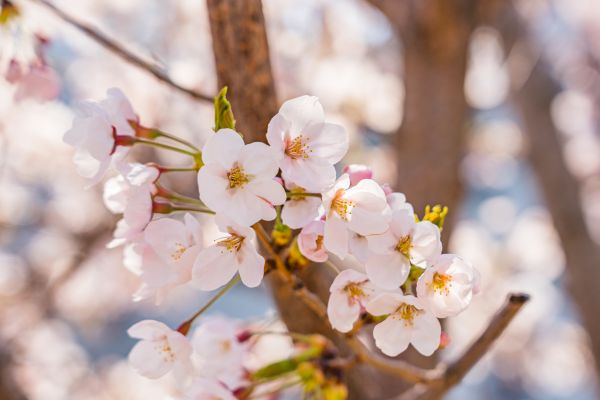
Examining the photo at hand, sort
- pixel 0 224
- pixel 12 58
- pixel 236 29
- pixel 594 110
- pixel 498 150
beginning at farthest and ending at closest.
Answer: pixel 594 110, pixel 498 150, pixel 0 224, pixel 12 58, pixel 236 29

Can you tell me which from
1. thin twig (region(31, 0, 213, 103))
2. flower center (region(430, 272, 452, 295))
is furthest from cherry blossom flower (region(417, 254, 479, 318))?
thin twig (region(31, 0, 213, 103))

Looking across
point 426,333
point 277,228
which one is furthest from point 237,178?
point 426,333

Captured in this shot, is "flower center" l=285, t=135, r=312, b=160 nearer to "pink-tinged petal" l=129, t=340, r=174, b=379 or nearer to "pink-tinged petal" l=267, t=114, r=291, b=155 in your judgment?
"pink-tinged petal" l=267, t=114, r=291, b=155

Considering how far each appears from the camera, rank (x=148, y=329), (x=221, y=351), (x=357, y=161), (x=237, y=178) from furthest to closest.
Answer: (x=357, y=161), (x=221, y=351), (x=148, y=329), (x=237, y=178)

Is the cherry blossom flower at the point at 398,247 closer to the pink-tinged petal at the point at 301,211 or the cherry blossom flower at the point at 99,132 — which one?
the pink-tinged petal at the point at 301,211

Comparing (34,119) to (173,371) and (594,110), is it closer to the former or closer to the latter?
(173,371)

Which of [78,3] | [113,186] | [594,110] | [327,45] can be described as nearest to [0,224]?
[113,186]

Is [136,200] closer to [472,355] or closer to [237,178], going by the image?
[237,178]
